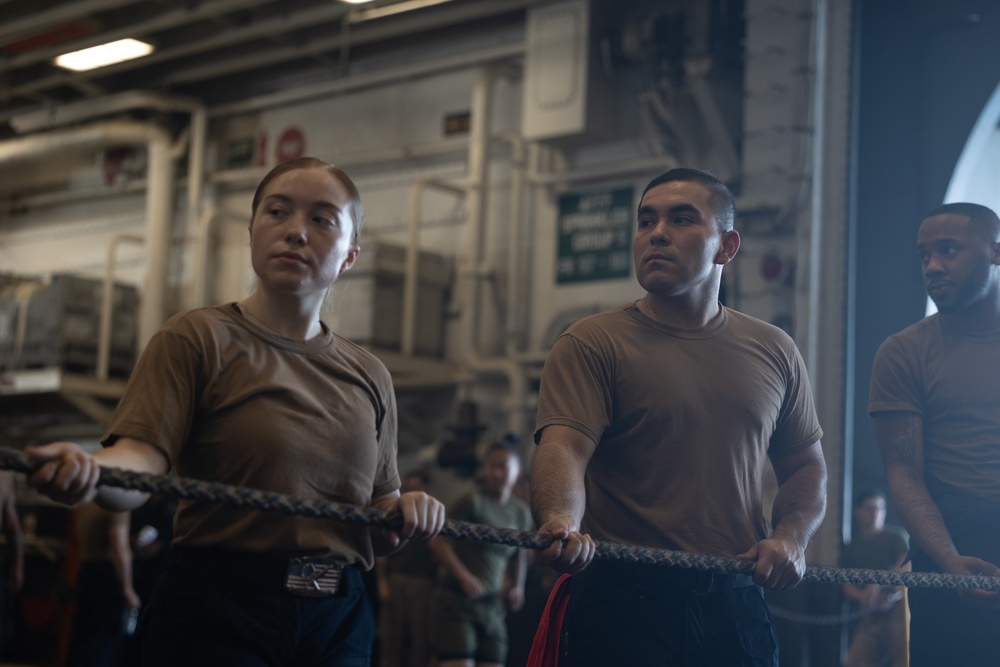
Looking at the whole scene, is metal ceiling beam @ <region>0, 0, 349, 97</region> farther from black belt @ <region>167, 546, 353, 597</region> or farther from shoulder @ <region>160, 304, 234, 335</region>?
black belt @ <region>167, 546, 353, 597</region>

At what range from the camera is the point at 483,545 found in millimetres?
7258

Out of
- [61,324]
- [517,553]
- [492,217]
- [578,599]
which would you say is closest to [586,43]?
[492,217]

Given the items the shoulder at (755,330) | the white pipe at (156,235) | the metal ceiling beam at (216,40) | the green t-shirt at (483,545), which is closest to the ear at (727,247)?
the shoulder at (755,330)

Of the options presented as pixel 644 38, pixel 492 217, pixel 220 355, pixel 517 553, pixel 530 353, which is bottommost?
pixel 517 553

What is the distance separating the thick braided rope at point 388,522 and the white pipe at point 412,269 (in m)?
7.97

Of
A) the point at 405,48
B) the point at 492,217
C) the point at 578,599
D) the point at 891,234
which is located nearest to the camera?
the point at 578,599

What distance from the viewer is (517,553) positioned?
7961 millimetres

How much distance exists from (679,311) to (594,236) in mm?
7628

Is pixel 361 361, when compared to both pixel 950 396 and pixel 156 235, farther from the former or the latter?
pixel 156 235

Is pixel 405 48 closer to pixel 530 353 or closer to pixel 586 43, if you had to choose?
pixel 586 43

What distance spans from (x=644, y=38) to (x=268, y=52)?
4.52 metres

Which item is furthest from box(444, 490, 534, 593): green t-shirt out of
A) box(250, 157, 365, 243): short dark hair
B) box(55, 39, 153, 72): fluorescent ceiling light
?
A: box(55, 39, 153, 72): fluorescent ceiling light

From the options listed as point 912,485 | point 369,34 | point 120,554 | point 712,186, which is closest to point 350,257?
point 712,186

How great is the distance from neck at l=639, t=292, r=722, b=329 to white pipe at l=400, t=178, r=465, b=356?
791 cm
